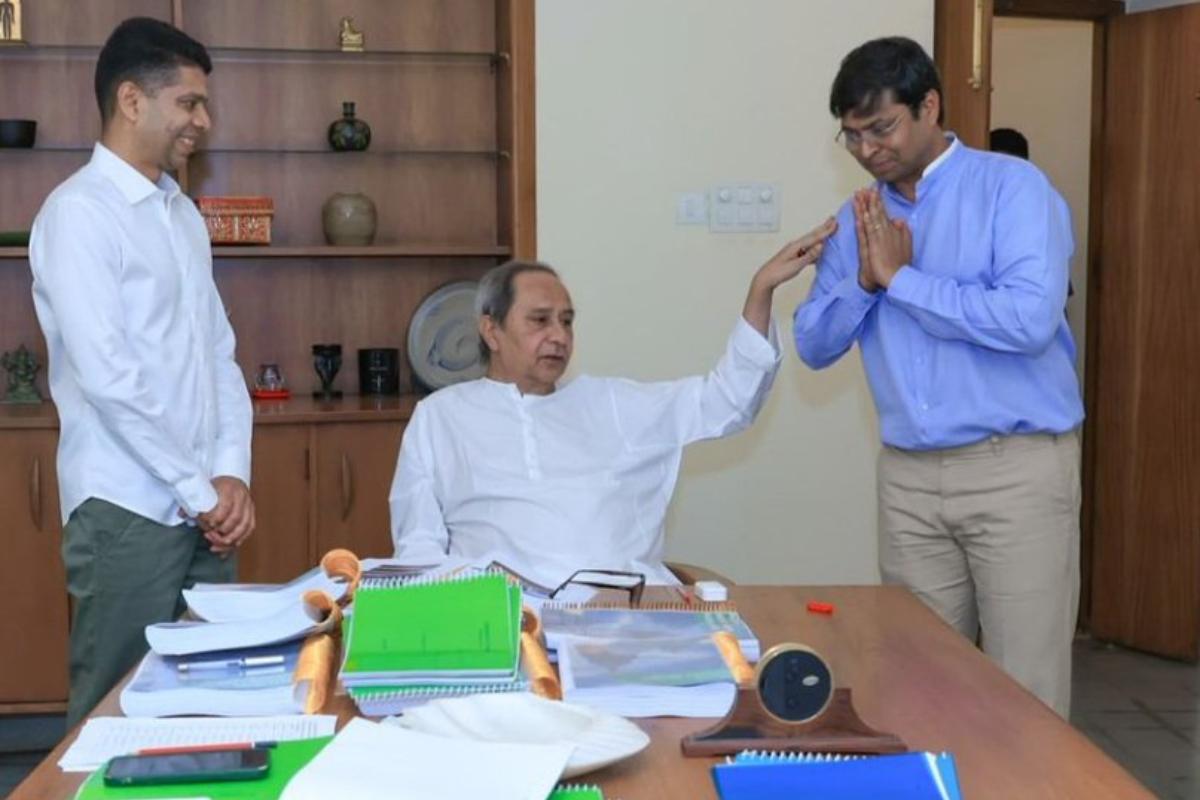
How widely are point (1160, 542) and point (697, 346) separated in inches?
67.8

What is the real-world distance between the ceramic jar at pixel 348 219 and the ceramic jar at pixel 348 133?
6.1 inches

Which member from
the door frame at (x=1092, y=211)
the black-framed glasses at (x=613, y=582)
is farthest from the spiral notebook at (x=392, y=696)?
the door frame at (x=1092, y=211)

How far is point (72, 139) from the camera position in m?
4.53

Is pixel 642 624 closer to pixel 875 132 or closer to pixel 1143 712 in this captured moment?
pixel 875 132

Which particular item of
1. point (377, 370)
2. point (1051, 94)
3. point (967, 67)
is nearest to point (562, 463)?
point (377, 370)

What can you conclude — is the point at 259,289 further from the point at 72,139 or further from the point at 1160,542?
the point at 1160,542

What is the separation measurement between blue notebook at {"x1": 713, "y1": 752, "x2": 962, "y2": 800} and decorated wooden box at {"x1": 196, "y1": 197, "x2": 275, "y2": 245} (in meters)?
3.28

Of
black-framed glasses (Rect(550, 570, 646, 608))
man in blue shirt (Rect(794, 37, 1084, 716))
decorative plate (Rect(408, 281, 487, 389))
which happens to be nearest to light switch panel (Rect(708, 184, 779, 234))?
decorative plate (Rect(408, 281, 487, 389))

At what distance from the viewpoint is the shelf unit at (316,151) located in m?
4.50

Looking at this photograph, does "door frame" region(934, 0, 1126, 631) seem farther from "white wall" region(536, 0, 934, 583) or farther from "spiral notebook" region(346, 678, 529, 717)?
"spiral notebook" region(346, 678, 529, 717)

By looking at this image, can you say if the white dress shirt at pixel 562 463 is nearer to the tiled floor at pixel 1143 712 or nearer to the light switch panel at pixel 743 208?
the light switch panel at pixel 743 208

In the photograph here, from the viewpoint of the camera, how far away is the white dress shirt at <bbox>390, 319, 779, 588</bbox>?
9.51 ft

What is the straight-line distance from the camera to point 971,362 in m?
2.76

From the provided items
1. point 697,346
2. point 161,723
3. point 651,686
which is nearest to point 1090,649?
point 697,346
